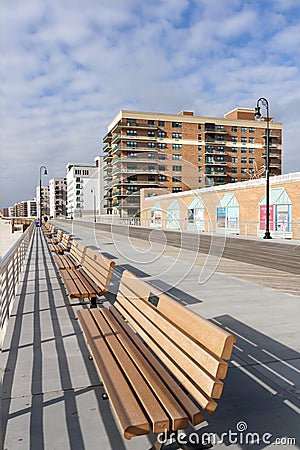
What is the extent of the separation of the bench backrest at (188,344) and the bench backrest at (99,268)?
5.14 ft

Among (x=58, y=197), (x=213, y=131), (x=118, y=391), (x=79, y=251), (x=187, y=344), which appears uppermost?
(x=213, y=131)

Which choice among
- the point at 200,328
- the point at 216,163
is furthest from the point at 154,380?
the point at 216,163

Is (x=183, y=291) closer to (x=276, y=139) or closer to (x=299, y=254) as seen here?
(x=299, y=254)

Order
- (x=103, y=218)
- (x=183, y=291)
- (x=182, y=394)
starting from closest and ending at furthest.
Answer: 1. (x=182, y=394)
2. (x=183, y=291)
3. (x=103, y=218)

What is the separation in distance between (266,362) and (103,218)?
2087 inches

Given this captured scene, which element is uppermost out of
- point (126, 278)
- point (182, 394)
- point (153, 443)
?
point (126, 278)

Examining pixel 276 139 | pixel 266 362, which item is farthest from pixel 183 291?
pixel 276 139

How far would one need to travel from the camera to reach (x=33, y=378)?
365cm

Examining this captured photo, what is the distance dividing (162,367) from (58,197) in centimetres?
14133

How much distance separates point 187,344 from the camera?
111 inches

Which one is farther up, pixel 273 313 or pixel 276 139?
pixel 276 139

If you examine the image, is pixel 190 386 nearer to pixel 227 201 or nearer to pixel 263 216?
pixel 263 216

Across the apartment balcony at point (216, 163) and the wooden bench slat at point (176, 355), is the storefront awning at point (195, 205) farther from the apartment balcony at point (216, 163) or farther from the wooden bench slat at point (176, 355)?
the apartment balcony at point (216, 163)

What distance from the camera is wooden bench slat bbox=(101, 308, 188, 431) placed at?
2.30 meters
